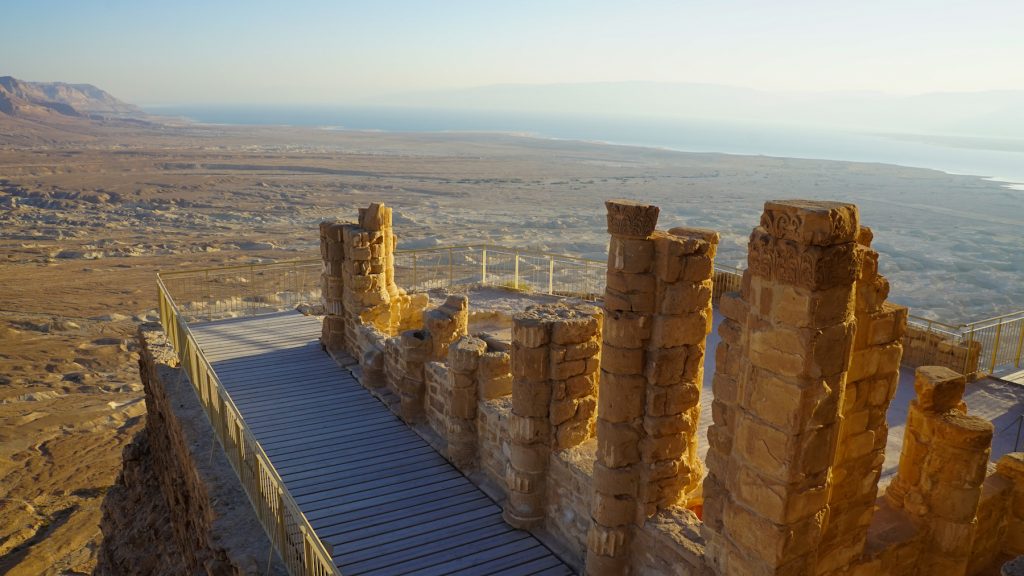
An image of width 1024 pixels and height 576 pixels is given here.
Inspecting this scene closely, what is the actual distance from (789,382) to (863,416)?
145 cm

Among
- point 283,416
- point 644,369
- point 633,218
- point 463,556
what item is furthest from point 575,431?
point 283,416

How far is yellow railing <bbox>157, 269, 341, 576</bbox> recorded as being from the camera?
23.0 feet

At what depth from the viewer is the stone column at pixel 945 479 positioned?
23.7 feet

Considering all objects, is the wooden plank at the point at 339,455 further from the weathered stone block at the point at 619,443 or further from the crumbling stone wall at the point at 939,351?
the crumbling stone wall at the point at 939,351

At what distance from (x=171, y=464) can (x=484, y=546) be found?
291 inches

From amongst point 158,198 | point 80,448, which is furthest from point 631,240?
point 158,198

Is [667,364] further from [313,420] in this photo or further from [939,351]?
[939,351]

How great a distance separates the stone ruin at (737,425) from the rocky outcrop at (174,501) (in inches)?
121

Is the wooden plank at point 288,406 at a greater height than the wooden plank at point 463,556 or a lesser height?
greater

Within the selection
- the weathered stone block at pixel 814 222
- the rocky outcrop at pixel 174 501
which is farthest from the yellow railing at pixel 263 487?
the weathered stone block at pixel 814 222

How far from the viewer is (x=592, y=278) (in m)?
31.8

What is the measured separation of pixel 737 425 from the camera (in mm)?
5914

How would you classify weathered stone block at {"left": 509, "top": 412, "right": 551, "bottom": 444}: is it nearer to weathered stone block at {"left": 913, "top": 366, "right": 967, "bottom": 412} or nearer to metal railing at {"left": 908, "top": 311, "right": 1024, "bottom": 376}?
weathered stone block at {"left": 913, "top": 366, "right": 967, "bottom": 412}

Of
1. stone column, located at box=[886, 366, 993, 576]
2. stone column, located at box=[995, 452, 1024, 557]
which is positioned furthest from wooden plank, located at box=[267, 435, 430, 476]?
stone column, located at box=[995, 452, 1024, 557]
